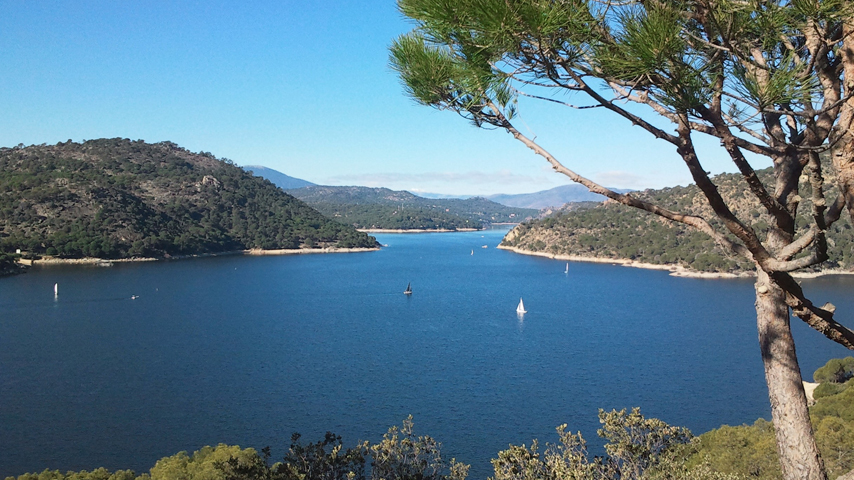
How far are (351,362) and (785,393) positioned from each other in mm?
20021

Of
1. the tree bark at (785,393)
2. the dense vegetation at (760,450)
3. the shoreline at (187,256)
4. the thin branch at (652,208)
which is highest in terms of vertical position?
the thin branch at (652,208)

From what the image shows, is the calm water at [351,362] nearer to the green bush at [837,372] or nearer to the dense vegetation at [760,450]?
the green bush at [837,372]

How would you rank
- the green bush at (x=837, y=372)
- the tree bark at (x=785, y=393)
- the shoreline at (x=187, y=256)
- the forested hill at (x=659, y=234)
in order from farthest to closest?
1. the shoreline at (x=187, y=256)
2. the forested hill at (x=659, y=234)
3. the green bush at (x=837, y=372)
4. the tree bark at (x=785, y=393)

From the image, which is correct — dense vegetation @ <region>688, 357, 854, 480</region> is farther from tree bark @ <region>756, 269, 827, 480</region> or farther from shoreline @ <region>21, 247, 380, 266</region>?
shoreline @ <region>21, 247, 380, 266</region>

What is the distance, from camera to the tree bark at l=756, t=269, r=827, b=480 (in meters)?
2.78

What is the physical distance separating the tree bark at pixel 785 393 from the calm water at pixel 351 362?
10.9m

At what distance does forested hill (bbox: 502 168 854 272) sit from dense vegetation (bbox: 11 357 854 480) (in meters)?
30.4

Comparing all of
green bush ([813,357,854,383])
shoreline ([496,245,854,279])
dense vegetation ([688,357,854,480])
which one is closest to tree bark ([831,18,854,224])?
dense vegetation ([688,357,854,480])

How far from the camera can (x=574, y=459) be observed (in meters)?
6.91

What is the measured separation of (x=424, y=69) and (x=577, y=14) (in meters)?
1.15

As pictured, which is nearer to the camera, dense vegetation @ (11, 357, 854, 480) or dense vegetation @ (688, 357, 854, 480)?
dense vegetation @ (11, 357, 854, 480)

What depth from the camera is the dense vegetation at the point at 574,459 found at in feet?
22.9

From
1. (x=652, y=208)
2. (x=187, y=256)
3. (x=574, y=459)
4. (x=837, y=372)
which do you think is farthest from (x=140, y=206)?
(x=652, y=208)

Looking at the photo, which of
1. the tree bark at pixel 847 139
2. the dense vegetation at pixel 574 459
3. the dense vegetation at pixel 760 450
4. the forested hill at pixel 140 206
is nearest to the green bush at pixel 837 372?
the dense vegetation at pixel 760 450
